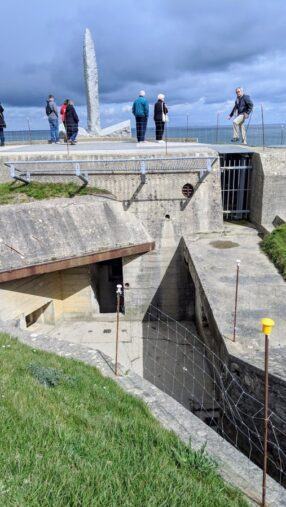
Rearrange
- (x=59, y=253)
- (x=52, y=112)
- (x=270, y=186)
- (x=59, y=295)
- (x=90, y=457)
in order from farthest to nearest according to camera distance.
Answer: (x=52, y=112) → (x=59, y=295) → (x=270, y=186) → (x=59, y=253) → (x=90, y=457)

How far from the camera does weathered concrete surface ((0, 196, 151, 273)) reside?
10477 mm

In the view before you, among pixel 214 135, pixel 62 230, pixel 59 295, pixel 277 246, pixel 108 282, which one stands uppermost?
pixel 214 135

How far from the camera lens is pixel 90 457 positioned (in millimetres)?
3221

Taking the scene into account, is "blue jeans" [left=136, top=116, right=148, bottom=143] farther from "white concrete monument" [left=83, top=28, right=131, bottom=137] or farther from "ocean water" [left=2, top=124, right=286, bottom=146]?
"white concrete monument" [left=83, top=28, right=131, bottom=137]

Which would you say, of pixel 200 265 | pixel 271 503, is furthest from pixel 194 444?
pixel 200 265

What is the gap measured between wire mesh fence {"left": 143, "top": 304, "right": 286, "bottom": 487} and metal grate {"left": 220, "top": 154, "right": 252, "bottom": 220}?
4.59 metres

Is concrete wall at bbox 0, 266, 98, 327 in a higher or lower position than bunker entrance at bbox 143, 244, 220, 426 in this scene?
higher

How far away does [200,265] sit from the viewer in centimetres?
977

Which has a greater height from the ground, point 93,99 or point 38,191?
point 93,99

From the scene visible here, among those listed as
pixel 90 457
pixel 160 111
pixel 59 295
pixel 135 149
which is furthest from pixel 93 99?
pixel 90 457

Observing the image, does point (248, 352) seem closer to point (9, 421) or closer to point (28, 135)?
point (9, 421)

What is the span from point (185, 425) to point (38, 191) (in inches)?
382

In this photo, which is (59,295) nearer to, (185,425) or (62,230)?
(62,230)

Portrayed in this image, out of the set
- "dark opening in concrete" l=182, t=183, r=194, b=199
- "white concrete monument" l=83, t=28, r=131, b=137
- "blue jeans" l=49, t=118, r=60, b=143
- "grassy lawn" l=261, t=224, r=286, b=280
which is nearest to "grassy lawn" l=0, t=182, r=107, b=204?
"dark opening in concrete" l=182, t=183, r=194, b=199
